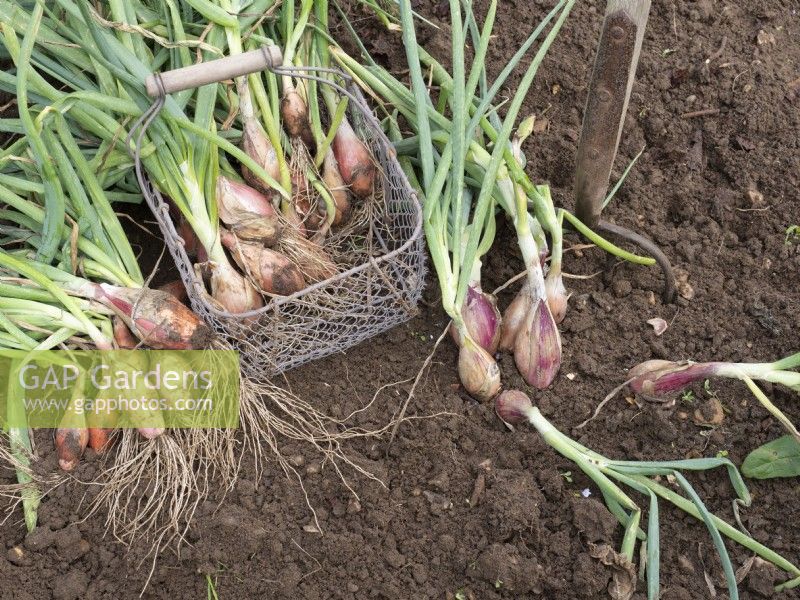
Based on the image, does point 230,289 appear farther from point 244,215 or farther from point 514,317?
point 514,317

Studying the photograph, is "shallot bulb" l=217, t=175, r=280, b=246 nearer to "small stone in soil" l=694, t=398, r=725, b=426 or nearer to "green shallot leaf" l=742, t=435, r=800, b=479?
"small stone in soil" l=694, t=398, r=725, b=426

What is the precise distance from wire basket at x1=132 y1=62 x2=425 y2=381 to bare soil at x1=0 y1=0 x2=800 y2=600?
0.32 feet

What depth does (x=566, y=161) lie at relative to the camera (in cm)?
209

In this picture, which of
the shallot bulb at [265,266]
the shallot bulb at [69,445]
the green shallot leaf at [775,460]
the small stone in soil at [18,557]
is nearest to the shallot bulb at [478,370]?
the shallot bulb at [265,266]

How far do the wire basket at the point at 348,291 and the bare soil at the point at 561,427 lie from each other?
0.10m

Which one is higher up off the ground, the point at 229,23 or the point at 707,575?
the point at 229,23

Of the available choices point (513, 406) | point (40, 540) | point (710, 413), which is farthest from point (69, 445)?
point (710, 413)

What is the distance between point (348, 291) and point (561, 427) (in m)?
0.52

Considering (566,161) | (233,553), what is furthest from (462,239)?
(233,553)

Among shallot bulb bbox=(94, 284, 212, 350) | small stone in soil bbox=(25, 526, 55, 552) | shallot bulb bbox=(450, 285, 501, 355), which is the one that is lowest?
small stone in soil bbox=(25, 526, 55, 552)

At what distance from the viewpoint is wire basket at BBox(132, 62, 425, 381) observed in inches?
63.4

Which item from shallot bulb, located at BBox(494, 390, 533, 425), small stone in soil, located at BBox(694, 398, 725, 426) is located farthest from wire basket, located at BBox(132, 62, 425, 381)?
small stone in soil, located at BBox(694, 398, 725, 426)

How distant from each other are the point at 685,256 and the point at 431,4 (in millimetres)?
974

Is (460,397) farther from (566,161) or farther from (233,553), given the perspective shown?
(566,161)
